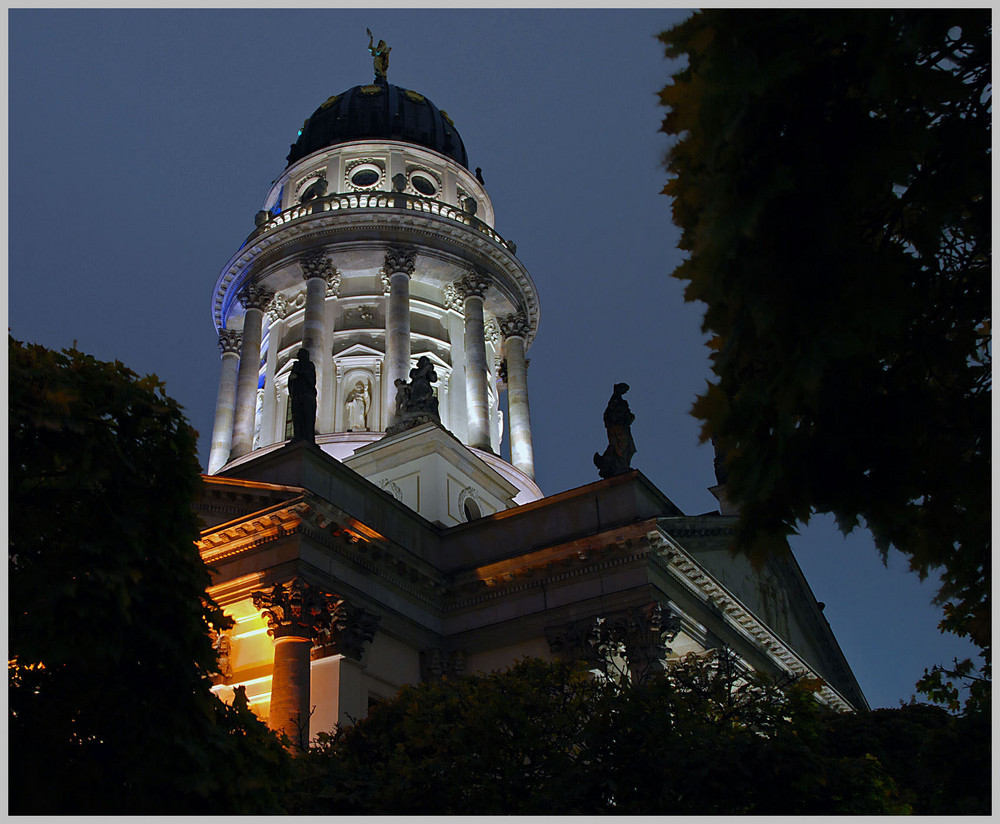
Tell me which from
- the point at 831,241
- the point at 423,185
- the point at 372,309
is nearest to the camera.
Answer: the point at 831,241

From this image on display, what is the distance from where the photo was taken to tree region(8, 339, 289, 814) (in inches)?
428

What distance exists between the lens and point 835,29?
238 inches

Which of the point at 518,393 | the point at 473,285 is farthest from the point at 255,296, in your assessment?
the point at 518,393

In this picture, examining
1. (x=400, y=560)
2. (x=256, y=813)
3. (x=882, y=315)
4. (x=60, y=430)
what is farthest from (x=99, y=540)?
(x=400, y=560)

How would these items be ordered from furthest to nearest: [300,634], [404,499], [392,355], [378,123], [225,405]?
[378,123]
[225,405]
[392,355]
[404,499]
[300,634]

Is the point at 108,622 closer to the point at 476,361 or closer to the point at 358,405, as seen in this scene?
the point at 358,405

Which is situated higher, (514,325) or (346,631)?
(514,325)

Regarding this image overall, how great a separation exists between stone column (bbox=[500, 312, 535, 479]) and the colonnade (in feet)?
0.14

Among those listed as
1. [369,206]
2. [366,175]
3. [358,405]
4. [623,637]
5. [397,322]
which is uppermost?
[366,175]

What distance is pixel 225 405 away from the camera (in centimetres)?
4466

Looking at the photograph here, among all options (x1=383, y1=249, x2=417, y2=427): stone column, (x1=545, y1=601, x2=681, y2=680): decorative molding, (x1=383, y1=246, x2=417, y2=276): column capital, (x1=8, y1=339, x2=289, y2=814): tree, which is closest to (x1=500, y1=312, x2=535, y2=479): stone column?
(x1=383, y1=249, x2=417, y2=427): stone column

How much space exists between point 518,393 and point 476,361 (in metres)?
3.26

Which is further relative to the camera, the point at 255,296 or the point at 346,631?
the point at 255,296

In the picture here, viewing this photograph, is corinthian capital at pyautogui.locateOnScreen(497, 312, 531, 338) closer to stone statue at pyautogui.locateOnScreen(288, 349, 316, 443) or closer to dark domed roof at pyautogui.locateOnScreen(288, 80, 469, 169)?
dark domed roof at pyautogui.locateOnScreen(288, 80, 469, 169)
